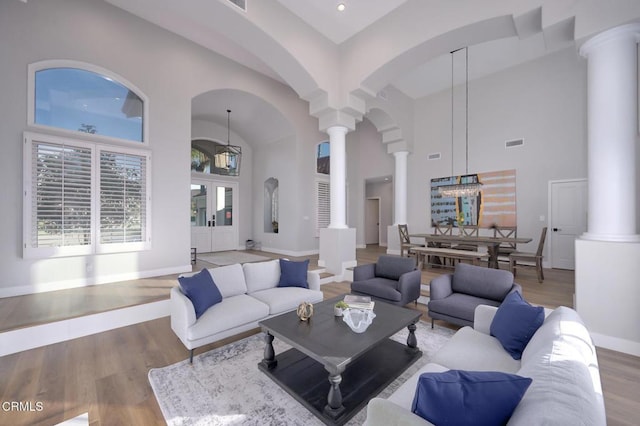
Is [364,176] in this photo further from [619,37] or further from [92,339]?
[92,339]

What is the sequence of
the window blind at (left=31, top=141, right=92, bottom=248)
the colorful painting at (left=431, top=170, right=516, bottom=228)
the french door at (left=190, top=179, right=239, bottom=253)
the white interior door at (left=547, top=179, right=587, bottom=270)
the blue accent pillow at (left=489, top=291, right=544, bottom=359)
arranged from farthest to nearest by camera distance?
the french door at (left=190, top=179, right=239, bottom=253), the colorful painting at (left=431, top=170, right=516, bottom=228), the white interior door at (left=547, top=179, right=587, bottom=270), the window blind at (left=31, top=141, right=92, bottom=248), the blue accent pillow at (left=489, top=291, right=544, bottom=359)

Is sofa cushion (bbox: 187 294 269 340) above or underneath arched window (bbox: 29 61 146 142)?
underneath

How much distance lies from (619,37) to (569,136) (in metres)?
3.70

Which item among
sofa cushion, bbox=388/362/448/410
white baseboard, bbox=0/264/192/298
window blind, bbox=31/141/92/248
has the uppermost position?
window blind, bbox=31/141/92/248

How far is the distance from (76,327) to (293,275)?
2.52 meters

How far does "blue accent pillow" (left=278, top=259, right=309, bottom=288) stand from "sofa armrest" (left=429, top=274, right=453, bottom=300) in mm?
1638

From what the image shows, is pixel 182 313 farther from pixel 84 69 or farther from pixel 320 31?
pixel 320 31

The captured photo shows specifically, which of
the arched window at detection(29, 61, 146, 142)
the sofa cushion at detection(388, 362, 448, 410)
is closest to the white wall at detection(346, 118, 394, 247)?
the arched window at detection(29, 61, 146, 142)

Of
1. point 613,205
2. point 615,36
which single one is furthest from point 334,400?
point 615,36

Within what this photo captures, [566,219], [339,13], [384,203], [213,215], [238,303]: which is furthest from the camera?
[384,203]

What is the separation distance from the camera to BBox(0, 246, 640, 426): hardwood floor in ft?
6.19

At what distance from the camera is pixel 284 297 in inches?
128

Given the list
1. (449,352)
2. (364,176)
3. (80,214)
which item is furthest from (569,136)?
(80,214)

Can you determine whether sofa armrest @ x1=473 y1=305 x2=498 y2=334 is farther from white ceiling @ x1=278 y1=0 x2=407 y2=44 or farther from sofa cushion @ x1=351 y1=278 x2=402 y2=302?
white ceiling @ x1=278 y1=0 x2=407 y2=44
